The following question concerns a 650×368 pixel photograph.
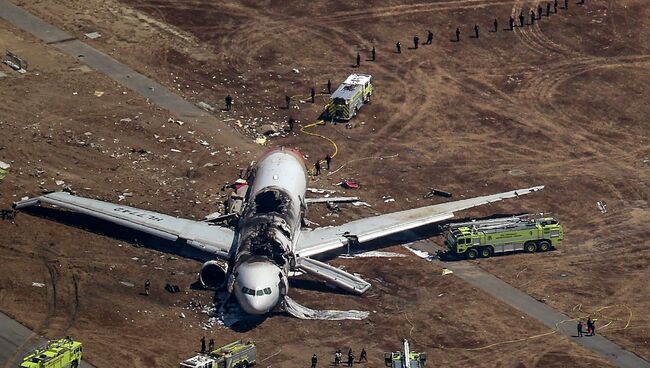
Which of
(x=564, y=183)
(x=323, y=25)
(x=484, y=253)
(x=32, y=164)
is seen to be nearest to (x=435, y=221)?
(x=484, y=253)

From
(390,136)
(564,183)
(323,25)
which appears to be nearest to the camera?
(564,183)

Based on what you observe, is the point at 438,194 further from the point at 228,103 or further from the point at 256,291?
the point at 256,291

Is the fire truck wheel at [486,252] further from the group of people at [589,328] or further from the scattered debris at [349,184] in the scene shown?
the scattered debris at [349,184]

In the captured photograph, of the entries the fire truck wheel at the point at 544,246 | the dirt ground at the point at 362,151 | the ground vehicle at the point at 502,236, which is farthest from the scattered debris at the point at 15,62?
the fire truck wheel at the point at 544,246

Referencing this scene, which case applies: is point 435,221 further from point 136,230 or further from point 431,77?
point 431,77

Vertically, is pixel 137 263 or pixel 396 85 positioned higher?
pixel 396 85

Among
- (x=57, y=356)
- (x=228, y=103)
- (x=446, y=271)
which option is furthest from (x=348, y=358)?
(x=228, y=103)

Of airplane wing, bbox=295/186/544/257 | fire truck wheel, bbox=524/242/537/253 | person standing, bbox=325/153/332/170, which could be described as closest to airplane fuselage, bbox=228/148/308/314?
airplane wing, bbox=295/186/544/257
